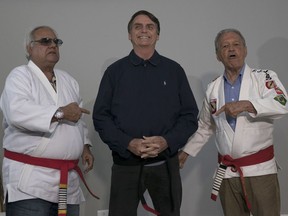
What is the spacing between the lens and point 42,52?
5.98 feet

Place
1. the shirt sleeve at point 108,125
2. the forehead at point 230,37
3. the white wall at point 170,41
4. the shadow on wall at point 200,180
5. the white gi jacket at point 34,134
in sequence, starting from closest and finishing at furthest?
1. the white gi jacket at point 34,134
2. the shirt sleeve at point 108,125
3. the forehead at point 230,37
4. the white wall at point 170,41
5. the shadow on wall at point 200,180

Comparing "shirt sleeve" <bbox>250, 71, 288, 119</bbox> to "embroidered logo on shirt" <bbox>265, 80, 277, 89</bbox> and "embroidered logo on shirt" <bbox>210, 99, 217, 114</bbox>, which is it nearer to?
"embroidered logo on shirt" <bbox>265, 80, 277, 89</bbox>

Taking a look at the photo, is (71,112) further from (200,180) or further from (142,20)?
(200,180)

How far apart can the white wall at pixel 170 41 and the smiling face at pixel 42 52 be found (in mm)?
783

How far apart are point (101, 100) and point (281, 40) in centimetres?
171

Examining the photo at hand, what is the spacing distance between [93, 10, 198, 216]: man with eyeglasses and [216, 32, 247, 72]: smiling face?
31cm

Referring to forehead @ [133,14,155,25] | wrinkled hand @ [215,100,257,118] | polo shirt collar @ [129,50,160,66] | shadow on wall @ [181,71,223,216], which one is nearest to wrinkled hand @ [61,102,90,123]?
polo shirt collar @ [129,50,160,66]

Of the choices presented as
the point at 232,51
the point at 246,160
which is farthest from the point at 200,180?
the point at 232,51

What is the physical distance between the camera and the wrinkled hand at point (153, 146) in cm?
169

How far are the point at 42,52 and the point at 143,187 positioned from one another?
888mm

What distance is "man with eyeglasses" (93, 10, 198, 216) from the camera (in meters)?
1.75

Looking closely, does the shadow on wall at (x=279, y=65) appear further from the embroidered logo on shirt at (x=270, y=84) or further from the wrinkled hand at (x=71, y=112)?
the wrinkled hand at (x=71, y=112)

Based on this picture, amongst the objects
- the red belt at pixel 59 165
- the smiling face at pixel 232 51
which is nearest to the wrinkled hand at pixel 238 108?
the smiling face at pixel 232 51

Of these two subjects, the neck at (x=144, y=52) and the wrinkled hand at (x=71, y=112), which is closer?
the wrinkled hand at (x=71, y=112)
